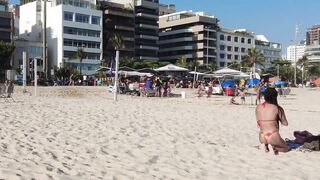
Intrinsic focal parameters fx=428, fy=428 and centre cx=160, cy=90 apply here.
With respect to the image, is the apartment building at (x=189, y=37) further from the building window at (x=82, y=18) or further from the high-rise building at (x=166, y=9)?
the building window at (x=82, y=18)

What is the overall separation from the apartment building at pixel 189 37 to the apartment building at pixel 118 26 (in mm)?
20567

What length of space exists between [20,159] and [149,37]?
9767 centimetres

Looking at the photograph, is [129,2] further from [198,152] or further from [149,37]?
[198,152]

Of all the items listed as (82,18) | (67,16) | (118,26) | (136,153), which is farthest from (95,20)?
(136,153)

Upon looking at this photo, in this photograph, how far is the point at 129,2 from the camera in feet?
332

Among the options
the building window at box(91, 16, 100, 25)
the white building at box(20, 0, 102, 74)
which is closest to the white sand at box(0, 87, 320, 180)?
the white building at box(20, 0, 102, 74)

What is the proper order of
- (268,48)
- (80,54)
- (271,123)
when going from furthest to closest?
(268,48) → (80,54) → (271,123)

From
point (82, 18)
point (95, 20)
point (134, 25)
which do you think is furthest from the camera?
point (134, 25)

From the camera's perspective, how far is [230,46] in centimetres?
12006

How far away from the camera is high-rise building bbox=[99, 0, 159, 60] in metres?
93.2

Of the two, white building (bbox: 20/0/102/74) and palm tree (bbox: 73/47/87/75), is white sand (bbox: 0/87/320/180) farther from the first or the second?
white building (bbox: 20/0/102/74)

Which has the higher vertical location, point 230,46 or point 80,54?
point 230,46

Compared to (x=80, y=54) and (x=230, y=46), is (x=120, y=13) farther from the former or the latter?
(x=230, y=46)

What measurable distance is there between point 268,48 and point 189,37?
4559 cm
